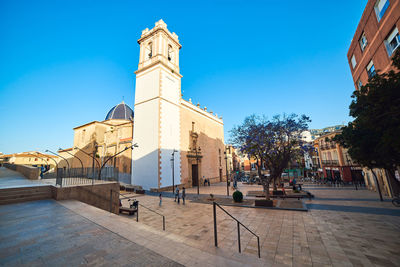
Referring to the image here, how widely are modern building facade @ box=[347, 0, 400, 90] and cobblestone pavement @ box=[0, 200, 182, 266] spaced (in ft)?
47.8

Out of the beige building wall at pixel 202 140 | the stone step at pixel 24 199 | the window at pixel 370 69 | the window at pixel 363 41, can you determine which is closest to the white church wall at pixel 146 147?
the beige building wall at pixel 202 140

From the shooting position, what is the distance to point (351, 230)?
21.3ft

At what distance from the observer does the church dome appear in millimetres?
36281

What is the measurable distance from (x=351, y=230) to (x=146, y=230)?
314 inches

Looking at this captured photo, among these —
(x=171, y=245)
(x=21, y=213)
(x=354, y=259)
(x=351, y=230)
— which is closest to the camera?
(x=171, y=245)

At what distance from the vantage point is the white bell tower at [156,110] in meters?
19.5

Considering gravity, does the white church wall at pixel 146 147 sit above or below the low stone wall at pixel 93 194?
above

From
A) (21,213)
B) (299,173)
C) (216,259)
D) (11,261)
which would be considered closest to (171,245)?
(216,259)

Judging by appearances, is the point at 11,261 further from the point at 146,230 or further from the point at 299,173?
the point at 299,173

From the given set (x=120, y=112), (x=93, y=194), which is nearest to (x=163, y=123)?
(x=93, y=194)

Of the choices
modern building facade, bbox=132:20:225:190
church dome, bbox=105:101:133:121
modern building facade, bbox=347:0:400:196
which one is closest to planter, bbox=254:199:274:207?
modern building facade, bbox=132:20:225:190

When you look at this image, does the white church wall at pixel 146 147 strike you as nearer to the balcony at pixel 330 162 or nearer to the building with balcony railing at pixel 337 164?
the building with balcony railing at pixel 337 164

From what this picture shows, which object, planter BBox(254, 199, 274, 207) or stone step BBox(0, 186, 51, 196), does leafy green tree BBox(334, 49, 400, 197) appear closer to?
planter BBox(254, 199, 274, 207)

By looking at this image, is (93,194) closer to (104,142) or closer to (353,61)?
(104,142)
